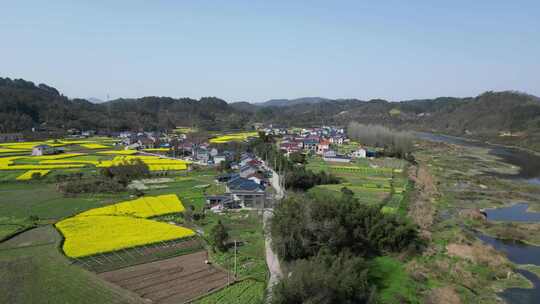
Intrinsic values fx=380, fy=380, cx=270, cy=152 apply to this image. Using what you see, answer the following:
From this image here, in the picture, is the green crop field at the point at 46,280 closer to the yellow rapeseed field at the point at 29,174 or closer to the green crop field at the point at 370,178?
the yellow rapeseed field at the point at 29,174

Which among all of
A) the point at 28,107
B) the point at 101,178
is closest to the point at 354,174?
the point at 101,178

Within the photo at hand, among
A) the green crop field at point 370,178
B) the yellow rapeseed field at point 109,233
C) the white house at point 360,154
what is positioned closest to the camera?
the yellow rapeseed field at point 109,233

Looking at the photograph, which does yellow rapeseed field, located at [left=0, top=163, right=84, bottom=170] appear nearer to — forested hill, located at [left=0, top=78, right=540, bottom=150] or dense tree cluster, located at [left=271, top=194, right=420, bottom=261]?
dense tree cluster, located at [left=271, top=194, right=420, bottom=261]

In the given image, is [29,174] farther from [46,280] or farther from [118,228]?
[46,280]

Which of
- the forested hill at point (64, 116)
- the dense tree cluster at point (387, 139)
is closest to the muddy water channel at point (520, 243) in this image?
the dense tree cluster at point (387, 139)

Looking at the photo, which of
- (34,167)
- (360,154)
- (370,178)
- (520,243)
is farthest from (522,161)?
(34,167)

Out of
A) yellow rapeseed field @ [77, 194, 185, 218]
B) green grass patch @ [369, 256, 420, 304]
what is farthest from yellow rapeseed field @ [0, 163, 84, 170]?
green grass patch @ [369, 256, 420, 304]

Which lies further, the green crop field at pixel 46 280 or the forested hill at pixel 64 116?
the forested hill at pixel 64 116
